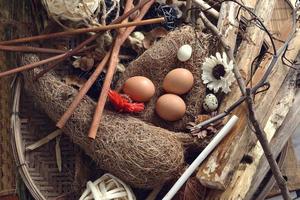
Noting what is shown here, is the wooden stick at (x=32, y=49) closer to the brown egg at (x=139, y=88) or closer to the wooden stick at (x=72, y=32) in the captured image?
the wooden stick at (x=72, y=32)

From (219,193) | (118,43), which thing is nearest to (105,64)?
(118,43)

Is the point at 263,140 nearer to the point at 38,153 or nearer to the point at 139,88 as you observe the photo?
the point at 139,88

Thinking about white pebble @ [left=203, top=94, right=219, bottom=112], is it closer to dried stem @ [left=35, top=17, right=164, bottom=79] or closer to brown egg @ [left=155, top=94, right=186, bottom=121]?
brown egg @ [left=155, top=94, right=186, bottom=121]

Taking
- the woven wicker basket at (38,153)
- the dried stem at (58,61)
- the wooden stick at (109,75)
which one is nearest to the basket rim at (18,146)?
the woven wicker basket at (38,153)

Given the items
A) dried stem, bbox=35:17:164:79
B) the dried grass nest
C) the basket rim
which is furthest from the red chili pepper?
the basket rim

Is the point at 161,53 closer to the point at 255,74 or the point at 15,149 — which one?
the point at 255,74
